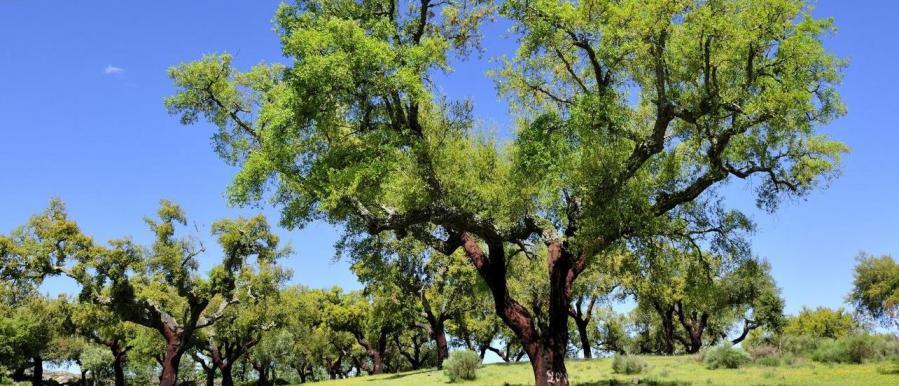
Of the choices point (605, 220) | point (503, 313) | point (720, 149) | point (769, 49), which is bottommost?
point (503, 313)

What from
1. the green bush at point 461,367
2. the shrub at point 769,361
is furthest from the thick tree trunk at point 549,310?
the shrub at point 769,361

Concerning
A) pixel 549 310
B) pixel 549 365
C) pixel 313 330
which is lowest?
pixel 549 365

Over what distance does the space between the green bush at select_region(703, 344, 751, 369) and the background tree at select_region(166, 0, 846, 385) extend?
12.1m

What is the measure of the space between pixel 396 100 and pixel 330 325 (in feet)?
144

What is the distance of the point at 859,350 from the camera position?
27188 mm

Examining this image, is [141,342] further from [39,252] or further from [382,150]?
[382,150]

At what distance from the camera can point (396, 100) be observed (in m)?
17.5

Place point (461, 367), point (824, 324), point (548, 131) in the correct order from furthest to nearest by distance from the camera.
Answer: point (824, 324) < point (461, 367) < point (548, 131)

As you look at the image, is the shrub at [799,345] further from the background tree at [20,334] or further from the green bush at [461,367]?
the background tree at [20,334]

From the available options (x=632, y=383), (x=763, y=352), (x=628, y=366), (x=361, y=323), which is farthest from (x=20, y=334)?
(x=763, y=352)

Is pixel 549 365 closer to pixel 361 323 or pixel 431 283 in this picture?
pixel 431 283

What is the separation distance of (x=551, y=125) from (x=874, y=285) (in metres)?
46.2

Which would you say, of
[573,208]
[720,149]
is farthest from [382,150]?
[720,149]

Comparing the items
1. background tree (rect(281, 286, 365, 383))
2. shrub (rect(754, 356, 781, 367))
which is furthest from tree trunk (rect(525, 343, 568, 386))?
background tree (rect(281, 286, 365, 383))
